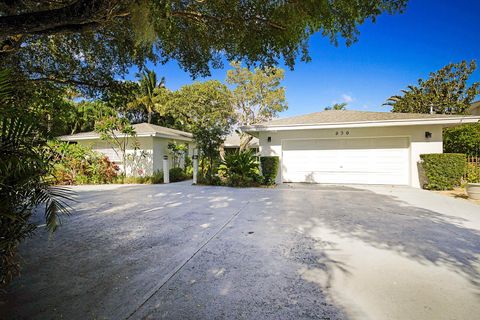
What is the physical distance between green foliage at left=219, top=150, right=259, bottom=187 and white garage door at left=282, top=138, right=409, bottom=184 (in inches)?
82.9

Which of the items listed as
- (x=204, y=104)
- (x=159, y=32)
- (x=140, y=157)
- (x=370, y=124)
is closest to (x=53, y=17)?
(x=159, y=32)

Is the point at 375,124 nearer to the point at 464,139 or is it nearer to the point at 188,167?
the point at 464,139

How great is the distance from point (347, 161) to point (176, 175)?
378 inches

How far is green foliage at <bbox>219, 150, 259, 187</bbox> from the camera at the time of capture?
1048 cm

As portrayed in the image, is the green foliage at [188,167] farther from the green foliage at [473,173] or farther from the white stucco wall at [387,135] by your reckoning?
the green foliage at [473,173]

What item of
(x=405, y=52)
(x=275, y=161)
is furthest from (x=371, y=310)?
(x=405, y=52)

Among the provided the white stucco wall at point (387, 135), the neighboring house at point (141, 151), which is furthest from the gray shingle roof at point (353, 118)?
the neighboring house at point (141, 151)

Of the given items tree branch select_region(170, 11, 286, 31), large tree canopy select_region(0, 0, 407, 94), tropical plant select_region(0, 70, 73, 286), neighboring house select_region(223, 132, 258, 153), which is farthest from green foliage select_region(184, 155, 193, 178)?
tropical plant select_region(0, 70, 73, 286)

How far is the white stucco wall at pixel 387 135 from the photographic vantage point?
9.69 meters

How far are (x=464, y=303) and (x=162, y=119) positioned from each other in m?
29.6

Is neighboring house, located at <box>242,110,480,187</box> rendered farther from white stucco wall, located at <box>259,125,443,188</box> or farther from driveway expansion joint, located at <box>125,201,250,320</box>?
driveway expansion joint, located at <box>125,201,250,320</box>

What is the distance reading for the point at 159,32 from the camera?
298 cm

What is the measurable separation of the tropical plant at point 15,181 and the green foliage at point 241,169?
8.55 m

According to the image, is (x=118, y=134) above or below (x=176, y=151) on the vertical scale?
above
